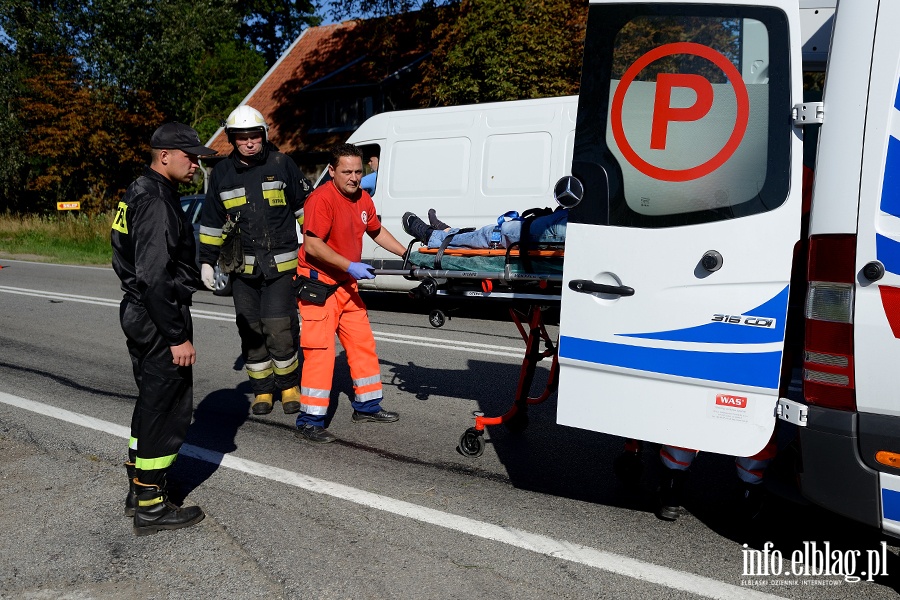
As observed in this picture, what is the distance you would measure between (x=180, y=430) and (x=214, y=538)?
1.82ft

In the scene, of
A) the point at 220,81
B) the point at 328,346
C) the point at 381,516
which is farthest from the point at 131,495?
the point at 220,81

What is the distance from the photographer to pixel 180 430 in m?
4.21

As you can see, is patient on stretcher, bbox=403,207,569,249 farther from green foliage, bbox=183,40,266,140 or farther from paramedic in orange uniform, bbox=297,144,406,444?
green foliage, bbox=183,40,266,140

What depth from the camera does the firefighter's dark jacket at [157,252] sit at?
3850 mm

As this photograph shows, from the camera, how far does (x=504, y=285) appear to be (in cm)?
512

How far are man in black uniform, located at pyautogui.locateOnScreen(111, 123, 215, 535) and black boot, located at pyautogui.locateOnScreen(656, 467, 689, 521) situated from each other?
7.39 ft

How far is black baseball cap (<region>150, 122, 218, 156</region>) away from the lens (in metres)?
4.02

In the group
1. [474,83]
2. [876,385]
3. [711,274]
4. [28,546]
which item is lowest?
[28,546]

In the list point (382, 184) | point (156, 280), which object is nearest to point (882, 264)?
point (156, 280)

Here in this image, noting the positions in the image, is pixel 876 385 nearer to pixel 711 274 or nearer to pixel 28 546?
pixel 711 274

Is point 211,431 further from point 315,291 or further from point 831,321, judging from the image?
point 831,321

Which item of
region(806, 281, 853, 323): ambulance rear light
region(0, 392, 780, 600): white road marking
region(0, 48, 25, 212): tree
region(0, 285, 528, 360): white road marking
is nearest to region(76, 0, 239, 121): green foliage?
region(0, 48, 25, 212): tree

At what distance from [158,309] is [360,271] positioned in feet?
5.65

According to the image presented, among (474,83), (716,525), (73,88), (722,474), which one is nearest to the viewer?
(716,525)
